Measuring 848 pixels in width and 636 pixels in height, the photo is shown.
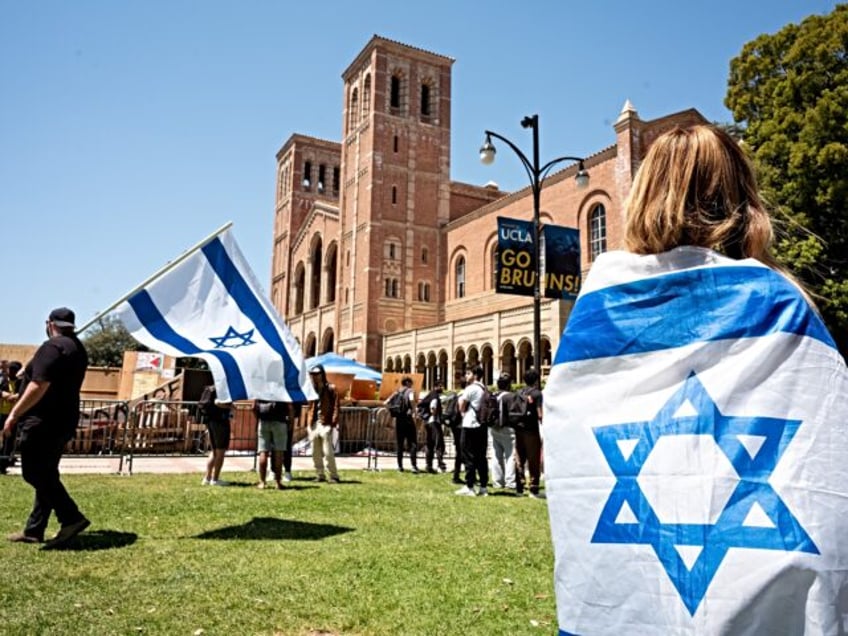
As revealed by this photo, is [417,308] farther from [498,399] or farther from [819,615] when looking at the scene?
[819,615]

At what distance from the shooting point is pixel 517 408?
979 centimetres

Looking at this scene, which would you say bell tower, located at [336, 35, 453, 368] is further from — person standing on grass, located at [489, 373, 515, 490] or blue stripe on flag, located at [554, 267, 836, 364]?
blue stripe on flag, located at [554, 267, 836, 364]

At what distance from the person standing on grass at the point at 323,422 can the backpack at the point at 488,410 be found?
8.69ft

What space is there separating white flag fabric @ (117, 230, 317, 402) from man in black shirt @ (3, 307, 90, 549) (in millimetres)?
784

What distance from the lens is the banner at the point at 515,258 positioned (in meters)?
13.1

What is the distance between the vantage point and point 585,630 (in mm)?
1436

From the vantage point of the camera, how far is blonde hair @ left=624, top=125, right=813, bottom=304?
160 centimetres

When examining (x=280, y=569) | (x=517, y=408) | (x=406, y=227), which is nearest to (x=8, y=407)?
(x=280, y=569)

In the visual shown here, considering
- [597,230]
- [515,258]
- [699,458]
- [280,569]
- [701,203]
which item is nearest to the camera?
[699,458]

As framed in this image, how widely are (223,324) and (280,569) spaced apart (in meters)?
3.08

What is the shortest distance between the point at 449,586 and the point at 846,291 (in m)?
19.5

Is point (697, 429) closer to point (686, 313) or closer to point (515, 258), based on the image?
point (686, 313)

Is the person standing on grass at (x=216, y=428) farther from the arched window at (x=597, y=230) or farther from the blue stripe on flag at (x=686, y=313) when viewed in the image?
the arched window at (x=597, y=230)

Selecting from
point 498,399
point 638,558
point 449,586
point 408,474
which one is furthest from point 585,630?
point 408,474
